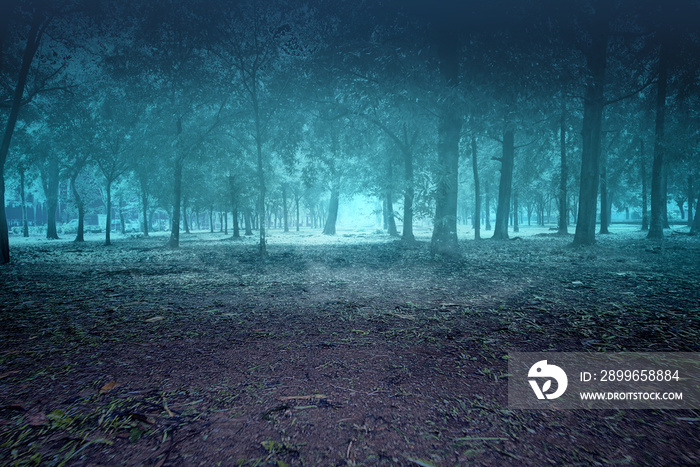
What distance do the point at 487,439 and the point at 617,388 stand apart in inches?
66.7

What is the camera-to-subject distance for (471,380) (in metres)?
3.06

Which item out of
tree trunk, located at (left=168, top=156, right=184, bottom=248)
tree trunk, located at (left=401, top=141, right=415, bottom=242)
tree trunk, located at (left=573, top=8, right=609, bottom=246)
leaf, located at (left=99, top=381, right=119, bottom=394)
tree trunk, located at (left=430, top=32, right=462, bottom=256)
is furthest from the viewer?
tree trunk, located at (left=168, top=156, right=184, bottom=248)

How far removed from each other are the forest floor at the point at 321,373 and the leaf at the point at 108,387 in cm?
1

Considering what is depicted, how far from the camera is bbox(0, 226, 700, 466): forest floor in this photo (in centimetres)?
214

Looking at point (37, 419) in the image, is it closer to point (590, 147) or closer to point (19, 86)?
point (19, 86)

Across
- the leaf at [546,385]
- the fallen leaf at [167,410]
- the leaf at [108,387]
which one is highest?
the leaf at [546,385]

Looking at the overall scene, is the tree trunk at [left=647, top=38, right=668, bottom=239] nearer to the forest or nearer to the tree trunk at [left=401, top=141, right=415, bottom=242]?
the forest

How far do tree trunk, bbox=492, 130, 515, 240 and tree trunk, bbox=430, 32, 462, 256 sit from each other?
12.5 m

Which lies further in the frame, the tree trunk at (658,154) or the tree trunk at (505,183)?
the tree trunk at (505,183)

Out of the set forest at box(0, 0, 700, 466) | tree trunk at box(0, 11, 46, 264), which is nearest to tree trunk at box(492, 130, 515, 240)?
forest at box(0, 0, 700, 466)

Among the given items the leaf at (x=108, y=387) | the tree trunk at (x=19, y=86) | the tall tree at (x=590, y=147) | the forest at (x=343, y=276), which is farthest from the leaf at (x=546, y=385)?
the tree trunk at (x=19, y=86)

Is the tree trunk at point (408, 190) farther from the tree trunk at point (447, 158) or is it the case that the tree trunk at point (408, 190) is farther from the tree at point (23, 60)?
the tree at point (23, 60)

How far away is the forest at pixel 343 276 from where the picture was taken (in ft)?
7.70

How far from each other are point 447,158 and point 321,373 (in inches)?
439
